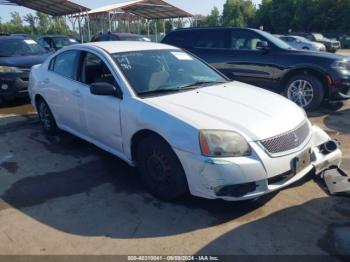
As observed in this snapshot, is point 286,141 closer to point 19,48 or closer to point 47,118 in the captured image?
point 47,118

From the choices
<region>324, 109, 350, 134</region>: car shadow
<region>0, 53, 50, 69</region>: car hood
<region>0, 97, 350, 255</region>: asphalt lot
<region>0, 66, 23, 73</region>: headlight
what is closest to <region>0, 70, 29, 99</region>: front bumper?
<region>0, 66, 23, 73</region>: headlight

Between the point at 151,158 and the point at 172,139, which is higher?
the point at 172,139

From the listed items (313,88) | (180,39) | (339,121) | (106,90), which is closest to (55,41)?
(180,39)

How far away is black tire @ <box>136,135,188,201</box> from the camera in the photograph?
3.45m

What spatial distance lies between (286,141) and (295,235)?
0.84m

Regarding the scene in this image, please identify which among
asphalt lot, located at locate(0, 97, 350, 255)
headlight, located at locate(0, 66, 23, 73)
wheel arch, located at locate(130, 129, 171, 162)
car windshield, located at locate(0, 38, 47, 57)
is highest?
car windshield, located at locate(0, 38, 47, 57)

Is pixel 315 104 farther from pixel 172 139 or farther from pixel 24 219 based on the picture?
pixel 24 219

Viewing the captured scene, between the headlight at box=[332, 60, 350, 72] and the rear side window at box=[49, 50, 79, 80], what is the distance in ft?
16.2

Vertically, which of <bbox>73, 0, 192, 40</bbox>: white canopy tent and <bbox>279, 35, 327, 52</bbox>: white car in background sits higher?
<bbox>73, 0, 192, 40</bbox>: white canopy tent

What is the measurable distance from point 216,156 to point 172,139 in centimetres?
45

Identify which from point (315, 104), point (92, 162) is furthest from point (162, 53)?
point (315, 104)

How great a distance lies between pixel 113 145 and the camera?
14.0 ft

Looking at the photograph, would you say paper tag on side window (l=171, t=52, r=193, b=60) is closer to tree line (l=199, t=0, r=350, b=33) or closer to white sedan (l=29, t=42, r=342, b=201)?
white sedan (l=29, t=42, r=342, b=201)

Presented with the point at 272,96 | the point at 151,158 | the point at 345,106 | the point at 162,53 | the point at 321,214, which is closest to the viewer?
the point at 321,214
